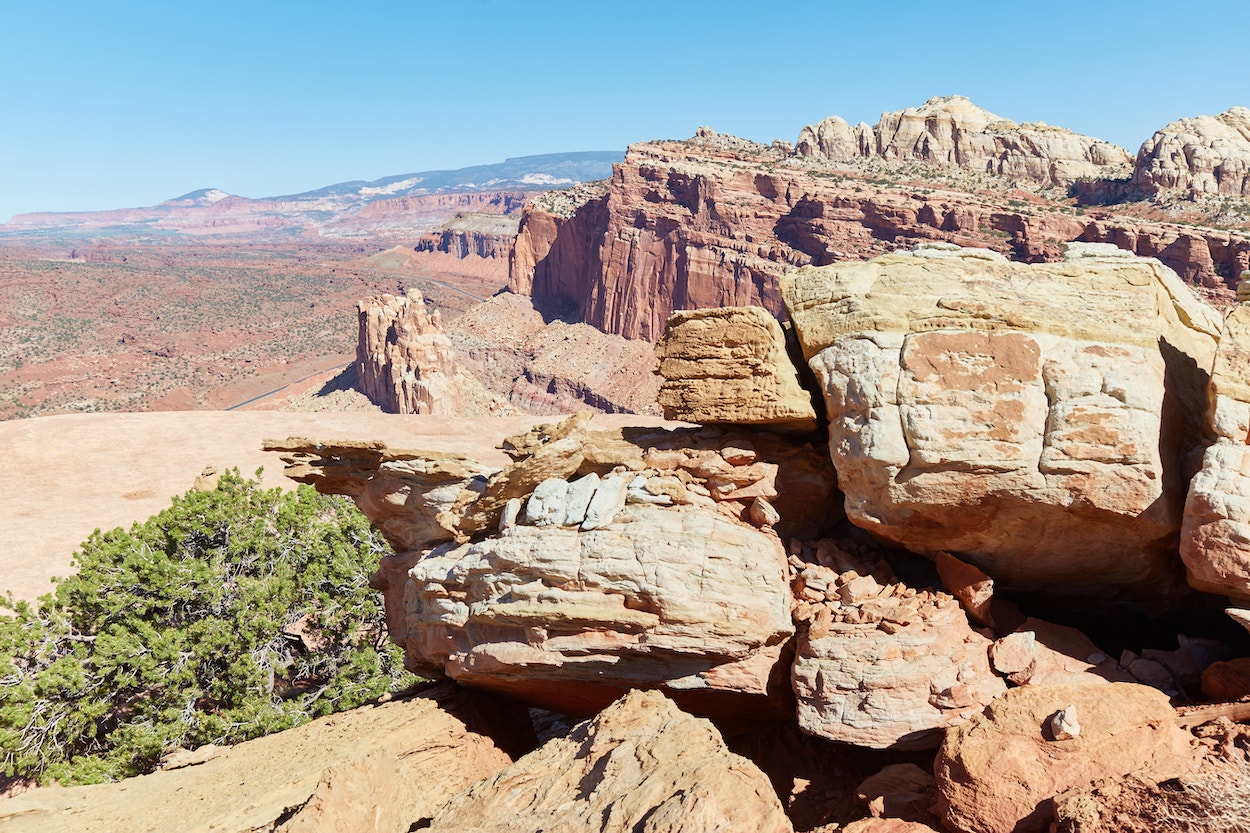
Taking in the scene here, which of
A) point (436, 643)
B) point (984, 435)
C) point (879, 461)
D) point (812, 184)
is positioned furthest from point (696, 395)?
point (812, 184)

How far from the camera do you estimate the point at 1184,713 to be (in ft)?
25.7

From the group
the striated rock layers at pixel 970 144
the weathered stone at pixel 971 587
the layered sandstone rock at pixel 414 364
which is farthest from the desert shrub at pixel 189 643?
the striated rock layers at pixel 970 144

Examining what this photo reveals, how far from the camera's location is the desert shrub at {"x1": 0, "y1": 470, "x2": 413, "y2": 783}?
1441 centimetres

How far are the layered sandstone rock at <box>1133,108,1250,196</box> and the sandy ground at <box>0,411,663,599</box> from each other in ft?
242

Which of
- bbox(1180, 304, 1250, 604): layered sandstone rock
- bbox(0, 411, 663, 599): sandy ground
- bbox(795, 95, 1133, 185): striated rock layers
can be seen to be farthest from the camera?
bbox(795, 95, 1133, 185): striated rock layers

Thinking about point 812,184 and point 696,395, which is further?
point 812,184

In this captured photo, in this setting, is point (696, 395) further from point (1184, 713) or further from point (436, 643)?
point (1184, 713)

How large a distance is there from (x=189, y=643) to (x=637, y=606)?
11.7 metres

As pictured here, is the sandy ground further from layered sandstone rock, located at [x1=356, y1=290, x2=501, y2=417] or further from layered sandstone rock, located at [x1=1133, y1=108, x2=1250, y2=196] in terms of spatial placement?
layered sandstone rock, located at [x1=1133, y1=108, x2=1250, y2=196]

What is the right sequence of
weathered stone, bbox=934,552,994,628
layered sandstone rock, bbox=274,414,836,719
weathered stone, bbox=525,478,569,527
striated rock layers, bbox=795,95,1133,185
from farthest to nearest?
striated rock layers, bbox=795,95,1133,185
weathered stone, bbox=525,478,569,527
layered sandstone rock, bbox=274,414,836,719
weathered stone, bbox=934,552,994,628

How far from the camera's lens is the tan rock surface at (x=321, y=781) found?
359 inches

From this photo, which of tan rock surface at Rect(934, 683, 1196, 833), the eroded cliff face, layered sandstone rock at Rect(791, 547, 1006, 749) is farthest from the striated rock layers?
tan rock surface at Rect(934, 683, 1196, 833)

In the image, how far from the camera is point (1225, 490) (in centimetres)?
810

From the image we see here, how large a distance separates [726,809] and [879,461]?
15.9ft
